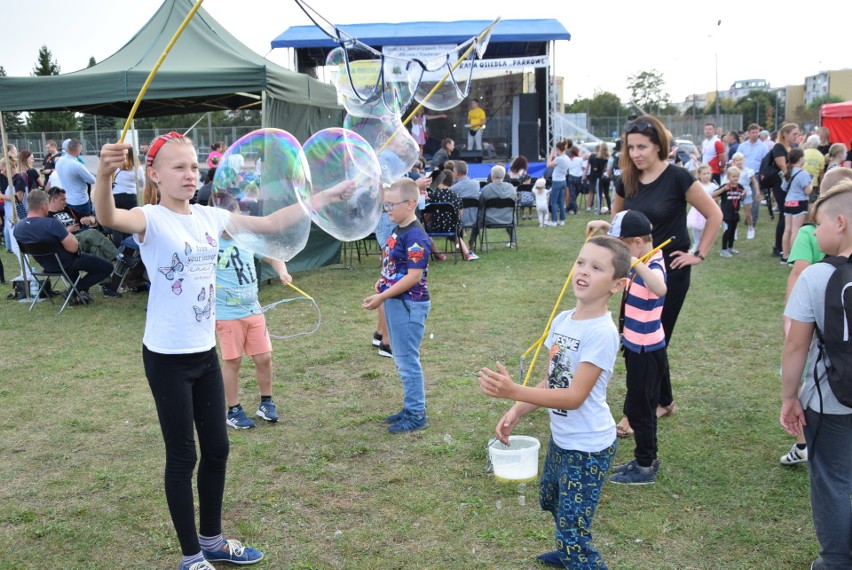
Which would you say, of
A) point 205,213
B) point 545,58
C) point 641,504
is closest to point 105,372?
point 205,213

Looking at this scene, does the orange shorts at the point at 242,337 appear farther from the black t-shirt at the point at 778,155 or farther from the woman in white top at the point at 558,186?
the woman in white top at the point at 558,186

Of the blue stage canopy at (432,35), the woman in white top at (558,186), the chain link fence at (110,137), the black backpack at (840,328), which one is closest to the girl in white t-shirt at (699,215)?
the woman in white top at (558,186)

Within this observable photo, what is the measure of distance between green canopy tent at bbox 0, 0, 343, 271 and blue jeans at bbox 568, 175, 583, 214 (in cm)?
865

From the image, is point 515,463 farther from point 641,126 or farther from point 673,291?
point 641,126

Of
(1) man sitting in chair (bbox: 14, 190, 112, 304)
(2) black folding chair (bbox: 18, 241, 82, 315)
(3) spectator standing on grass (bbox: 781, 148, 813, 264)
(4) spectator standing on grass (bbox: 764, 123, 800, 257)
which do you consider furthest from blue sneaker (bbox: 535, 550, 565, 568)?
(4) spectator standing on grass (bbox: 764, 123, 800, 257)

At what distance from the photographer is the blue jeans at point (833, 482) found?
2.80 metres

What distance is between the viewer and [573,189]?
1827 centimetres

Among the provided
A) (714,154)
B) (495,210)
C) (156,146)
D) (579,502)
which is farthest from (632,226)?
(714,154)

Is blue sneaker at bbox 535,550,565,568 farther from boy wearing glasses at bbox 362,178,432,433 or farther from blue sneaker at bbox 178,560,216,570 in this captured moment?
boy wearing glasses at bbox 362,178,432,433

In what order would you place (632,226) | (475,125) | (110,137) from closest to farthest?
(632,226)
(475,125)
(110,137)

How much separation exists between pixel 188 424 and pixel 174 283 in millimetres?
602

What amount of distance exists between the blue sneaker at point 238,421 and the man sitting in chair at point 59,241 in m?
5.14

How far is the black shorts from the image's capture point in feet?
32.6

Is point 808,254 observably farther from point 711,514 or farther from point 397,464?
point 397,464
